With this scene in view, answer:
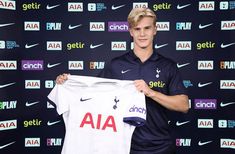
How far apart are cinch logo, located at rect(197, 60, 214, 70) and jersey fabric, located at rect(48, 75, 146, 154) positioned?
52.1 inches

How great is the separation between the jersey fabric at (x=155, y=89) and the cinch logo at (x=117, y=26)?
3.39 ft

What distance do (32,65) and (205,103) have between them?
1.75 m

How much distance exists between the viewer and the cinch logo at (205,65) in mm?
2965

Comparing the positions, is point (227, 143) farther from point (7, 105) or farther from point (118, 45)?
point (7, 105)

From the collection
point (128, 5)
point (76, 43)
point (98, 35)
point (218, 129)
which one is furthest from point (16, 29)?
point (218, 129)

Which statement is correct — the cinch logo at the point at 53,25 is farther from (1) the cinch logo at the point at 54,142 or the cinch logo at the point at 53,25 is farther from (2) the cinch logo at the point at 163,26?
(1) the cinch logo at the point at 54,142

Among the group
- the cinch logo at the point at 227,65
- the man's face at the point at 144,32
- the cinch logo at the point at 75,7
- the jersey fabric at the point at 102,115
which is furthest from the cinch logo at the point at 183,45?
the jersey fabric at the point at 102,115

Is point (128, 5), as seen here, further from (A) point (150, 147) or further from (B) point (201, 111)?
(A) point (150, 147)

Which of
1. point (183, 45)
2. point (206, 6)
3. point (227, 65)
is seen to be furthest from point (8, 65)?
point (227, 65)

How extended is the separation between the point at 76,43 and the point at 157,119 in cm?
142

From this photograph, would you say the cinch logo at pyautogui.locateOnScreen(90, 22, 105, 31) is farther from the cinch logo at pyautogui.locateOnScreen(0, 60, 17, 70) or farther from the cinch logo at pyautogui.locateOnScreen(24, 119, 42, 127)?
the cinch logo at pyautogui.locateOnScreen(24, 119, 42, 127)

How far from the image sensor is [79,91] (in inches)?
76.2

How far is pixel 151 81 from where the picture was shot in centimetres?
190

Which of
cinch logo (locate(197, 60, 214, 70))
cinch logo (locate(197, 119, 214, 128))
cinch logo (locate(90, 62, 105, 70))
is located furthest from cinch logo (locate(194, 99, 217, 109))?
cinch logo (locate(90, 62, 105, 70))
